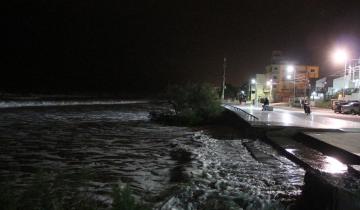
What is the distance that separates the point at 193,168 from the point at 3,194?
8458 millimetres

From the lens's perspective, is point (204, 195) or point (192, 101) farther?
point (192, 101)

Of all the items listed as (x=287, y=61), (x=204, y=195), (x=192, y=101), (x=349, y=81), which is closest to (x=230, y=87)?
(x=287, y=61)

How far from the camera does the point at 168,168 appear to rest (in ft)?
45.5

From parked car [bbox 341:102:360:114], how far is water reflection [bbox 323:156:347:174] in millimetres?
27519

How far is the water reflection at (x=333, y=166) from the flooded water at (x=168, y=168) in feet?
2.35

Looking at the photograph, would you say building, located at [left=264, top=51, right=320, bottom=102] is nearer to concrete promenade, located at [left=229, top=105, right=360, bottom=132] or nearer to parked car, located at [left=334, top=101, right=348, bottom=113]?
parked car, located at [left=334, top=101, right=348, bottom=113]

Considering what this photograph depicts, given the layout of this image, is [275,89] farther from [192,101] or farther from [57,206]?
[57,206]

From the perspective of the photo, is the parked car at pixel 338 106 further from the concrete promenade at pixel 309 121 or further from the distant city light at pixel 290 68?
the distant city light at pixel 290 68

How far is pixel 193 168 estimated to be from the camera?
13.6 metres

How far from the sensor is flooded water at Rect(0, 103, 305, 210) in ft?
31.5

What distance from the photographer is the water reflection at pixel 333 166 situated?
11.5 meters

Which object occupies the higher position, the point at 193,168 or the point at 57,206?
the point at 57,206

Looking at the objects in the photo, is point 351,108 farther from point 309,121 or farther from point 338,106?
point 309,121

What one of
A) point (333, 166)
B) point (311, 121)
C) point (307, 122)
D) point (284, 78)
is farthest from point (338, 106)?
point (284, 78)
